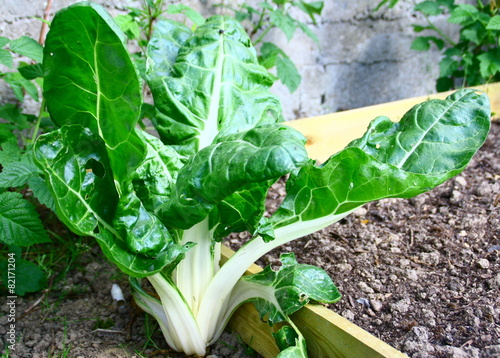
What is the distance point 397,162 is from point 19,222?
100 centimetres

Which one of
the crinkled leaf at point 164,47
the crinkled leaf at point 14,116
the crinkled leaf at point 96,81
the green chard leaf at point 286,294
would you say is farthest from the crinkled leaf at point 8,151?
the green chard leaf at point 286,294

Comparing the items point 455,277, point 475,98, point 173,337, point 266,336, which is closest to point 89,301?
point 173,337

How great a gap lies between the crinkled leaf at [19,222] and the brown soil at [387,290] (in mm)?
274

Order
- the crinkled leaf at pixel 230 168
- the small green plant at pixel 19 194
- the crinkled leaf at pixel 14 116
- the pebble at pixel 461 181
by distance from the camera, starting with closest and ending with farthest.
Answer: the crinkled leaf at pixel 230 168
the small green plant at pixel 19 194
the crinkled leaf at pixel 14 116
the pebble at pixel 461 181

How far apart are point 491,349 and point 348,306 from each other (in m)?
0.34

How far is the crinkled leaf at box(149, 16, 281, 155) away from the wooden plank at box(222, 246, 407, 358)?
419 millimetres

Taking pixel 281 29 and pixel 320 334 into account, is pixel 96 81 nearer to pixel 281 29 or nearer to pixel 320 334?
pixel 320 334

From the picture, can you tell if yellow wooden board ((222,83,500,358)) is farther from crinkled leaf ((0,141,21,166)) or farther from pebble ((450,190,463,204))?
pebble ((450,190,463,204))

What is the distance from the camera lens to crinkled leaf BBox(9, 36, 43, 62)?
1428 millimetres

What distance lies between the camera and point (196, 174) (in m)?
1.01

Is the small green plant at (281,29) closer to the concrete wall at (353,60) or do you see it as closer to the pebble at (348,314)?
the concrete wall at (353,60)

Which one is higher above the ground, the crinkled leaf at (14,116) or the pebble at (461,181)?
the crinkled leaf at (14,116)

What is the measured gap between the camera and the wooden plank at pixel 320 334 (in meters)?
1.05

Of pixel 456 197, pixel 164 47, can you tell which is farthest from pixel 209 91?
pixel 456 197
